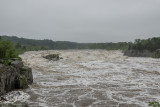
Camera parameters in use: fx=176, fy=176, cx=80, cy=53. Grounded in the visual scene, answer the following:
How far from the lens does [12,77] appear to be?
1661 cm

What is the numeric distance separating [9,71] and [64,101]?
5.97 metres

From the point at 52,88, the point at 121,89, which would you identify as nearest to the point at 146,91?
the point at 121,89

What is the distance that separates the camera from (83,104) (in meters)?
13.3

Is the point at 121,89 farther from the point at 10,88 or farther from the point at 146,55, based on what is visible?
the point at 146,55

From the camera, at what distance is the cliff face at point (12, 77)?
14944 millimetres

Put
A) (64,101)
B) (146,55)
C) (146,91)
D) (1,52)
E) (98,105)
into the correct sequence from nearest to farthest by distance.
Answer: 1. (98,105)
2. (64,101)
3. (146,91)
4. (1,52)
5. (146,55)

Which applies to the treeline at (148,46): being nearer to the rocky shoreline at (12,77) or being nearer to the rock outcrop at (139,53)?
the rock outcrop at (139,53)

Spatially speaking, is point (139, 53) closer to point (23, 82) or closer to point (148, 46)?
point (148, 46)

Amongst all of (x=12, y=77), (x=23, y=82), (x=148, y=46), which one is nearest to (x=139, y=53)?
(x=148, y=46)

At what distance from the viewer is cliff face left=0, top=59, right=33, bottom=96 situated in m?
14.9

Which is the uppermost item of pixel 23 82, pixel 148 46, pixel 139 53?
pixel 148 46

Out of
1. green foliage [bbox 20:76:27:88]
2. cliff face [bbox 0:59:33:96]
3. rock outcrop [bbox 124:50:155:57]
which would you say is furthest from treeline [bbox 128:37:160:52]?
green foliage [bbox 20:76:27:88]

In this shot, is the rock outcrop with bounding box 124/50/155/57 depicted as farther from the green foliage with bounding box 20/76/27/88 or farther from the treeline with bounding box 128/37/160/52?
the green foliage with bounding box 20/76/27/88

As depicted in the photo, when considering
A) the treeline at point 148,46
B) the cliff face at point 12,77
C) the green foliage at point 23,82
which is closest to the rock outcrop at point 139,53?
the treeline at point 148,46
